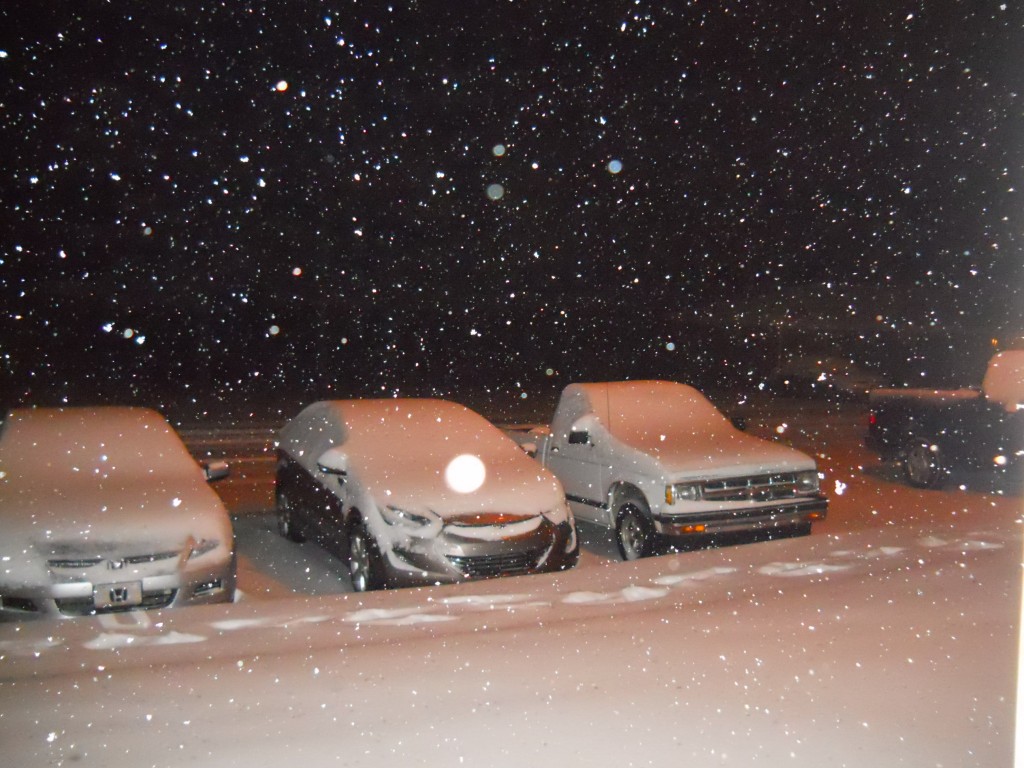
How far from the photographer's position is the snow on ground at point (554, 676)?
3457 millimetres

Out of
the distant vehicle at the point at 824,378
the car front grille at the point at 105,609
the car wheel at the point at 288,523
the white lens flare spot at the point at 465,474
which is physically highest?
the white lens flare spot at the point at 465,474

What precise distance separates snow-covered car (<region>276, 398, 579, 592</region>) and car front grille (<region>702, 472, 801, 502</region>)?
55.3 inches

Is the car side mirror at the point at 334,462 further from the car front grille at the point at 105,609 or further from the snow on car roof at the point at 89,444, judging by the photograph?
the car front grille at the point at 105,609

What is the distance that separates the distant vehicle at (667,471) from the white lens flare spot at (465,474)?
1260mm

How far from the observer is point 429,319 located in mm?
38031

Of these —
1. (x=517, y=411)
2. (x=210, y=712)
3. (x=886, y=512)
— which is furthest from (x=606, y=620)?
(x=517, y=411)

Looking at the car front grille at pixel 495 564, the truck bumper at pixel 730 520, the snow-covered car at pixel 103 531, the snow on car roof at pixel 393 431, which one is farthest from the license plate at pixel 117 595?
the truck bumper at pixel 730 520

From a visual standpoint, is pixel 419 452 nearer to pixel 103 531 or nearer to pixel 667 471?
pixel 667 471

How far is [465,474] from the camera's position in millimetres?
7492

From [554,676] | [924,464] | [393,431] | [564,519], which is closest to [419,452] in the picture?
[393,431]

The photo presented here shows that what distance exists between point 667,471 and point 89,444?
4733mm

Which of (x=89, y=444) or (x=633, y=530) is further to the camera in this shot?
(x=633, y=530)

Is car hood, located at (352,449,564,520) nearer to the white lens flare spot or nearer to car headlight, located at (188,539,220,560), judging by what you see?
the white lens flare spot

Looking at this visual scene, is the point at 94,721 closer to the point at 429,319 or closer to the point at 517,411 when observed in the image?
the point at 517,411
